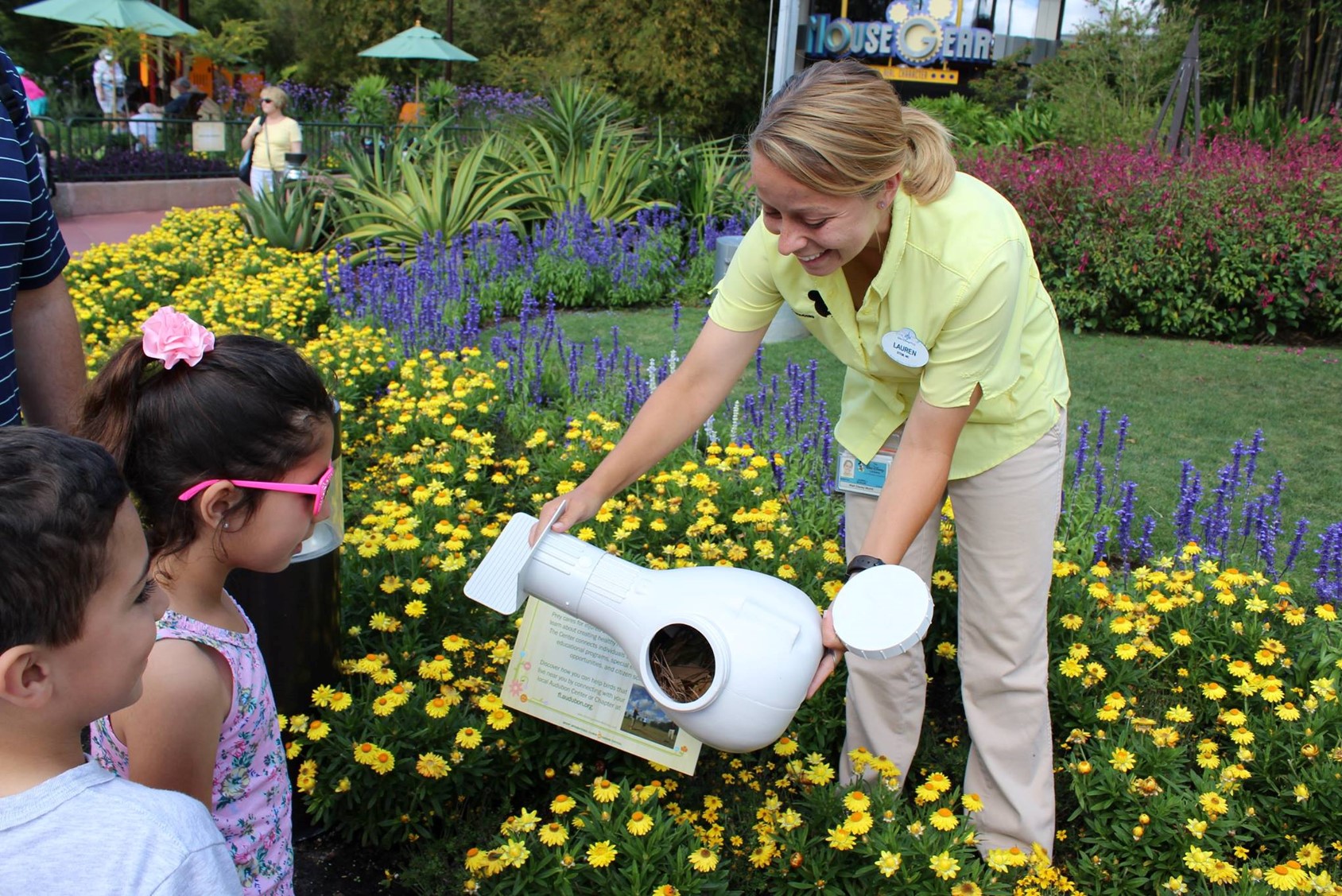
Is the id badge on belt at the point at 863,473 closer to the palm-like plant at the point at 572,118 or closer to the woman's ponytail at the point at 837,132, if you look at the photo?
the woman's ponytail at the point at 837,132

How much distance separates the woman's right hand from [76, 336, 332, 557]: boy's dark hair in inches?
18.4

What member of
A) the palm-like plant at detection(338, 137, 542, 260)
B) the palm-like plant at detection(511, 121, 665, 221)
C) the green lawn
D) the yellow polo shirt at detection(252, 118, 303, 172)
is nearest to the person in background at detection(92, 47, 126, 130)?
the yellow polo shirt at detection(252, 118, 303, 172)

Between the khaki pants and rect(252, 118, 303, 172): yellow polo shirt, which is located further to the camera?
rect(252, 118, 303, 172): yellow polo shirt

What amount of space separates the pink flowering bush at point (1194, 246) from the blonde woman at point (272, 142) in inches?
239

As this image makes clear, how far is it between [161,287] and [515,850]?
236 inches

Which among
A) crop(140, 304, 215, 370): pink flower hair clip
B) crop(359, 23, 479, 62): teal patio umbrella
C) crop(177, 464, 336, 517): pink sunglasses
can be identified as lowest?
crop(177, 464, 336, 517): pink sunglasses

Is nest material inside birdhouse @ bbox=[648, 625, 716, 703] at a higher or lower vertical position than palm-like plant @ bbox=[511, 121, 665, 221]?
lower

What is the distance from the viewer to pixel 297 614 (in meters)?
2.50

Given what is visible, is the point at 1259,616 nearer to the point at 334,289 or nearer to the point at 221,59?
the point at 334,289

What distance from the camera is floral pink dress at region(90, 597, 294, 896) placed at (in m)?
1.58

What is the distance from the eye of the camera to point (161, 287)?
6992mm

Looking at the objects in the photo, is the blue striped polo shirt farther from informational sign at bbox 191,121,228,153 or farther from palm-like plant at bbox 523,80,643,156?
informational sign at bbox 191,121,228,153

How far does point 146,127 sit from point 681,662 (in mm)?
16958

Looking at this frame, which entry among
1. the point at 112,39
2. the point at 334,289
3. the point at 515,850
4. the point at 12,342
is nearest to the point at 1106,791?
the point at 515,850
